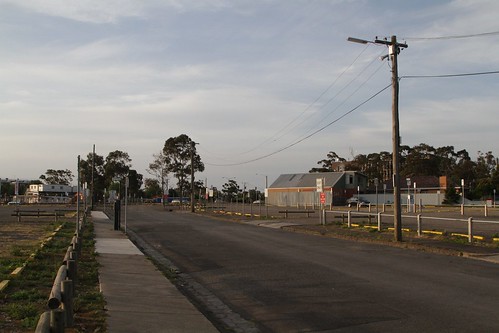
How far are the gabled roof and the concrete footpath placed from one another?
3017 inches

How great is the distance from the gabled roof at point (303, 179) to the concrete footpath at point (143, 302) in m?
76.6

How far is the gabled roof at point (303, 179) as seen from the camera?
295 ft

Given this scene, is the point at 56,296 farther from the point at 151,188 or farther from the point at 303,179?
the point at 151,188

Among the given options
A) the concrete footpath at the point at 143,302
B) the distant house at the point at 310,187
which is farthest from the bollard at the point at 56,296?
the distant house at the point at 310,187

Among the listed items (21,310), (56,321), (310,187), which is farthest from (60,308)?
(310,187)

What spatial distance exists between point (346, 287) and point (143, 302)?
410 cm

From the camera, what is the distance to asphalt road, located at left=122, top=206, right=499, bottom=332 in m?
7.63

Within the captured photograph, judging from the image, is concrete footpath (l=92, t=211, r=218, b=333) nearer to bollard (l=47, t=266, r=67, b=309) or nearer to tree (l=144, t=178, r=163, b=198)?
bollard (l=47, t=266, r=67, b=309)

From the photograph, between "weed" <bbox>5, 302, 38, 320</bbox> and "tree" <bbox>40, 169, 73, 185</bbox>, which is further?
"tree" <bbox>40, 169, 73, 185</bbox>

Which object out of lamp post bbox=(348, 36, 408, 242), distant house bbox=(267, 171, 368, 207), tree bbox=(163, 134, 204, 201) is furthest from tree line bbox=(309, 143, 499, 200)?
lamp post bbox=(348, 36, 408, 242)

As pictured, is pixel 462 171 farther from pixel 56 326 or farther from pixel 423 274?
pixel 56 326

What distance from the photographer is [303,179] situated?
94.2 metres

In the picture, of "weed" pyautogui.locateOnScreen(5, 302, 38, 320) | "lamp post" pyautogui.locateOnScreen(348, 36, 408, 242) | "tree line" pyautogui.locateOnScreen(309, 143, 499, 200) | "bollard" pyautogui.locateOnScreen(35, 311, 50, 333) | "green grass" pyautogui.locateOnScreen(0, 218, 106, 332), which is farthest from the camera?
"tree line" pyautogui.locateOnScreen(309, 143, 499, 200)

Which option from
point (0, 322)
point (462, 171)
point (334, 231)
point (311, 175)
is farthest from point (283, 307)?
point (462, 171)
